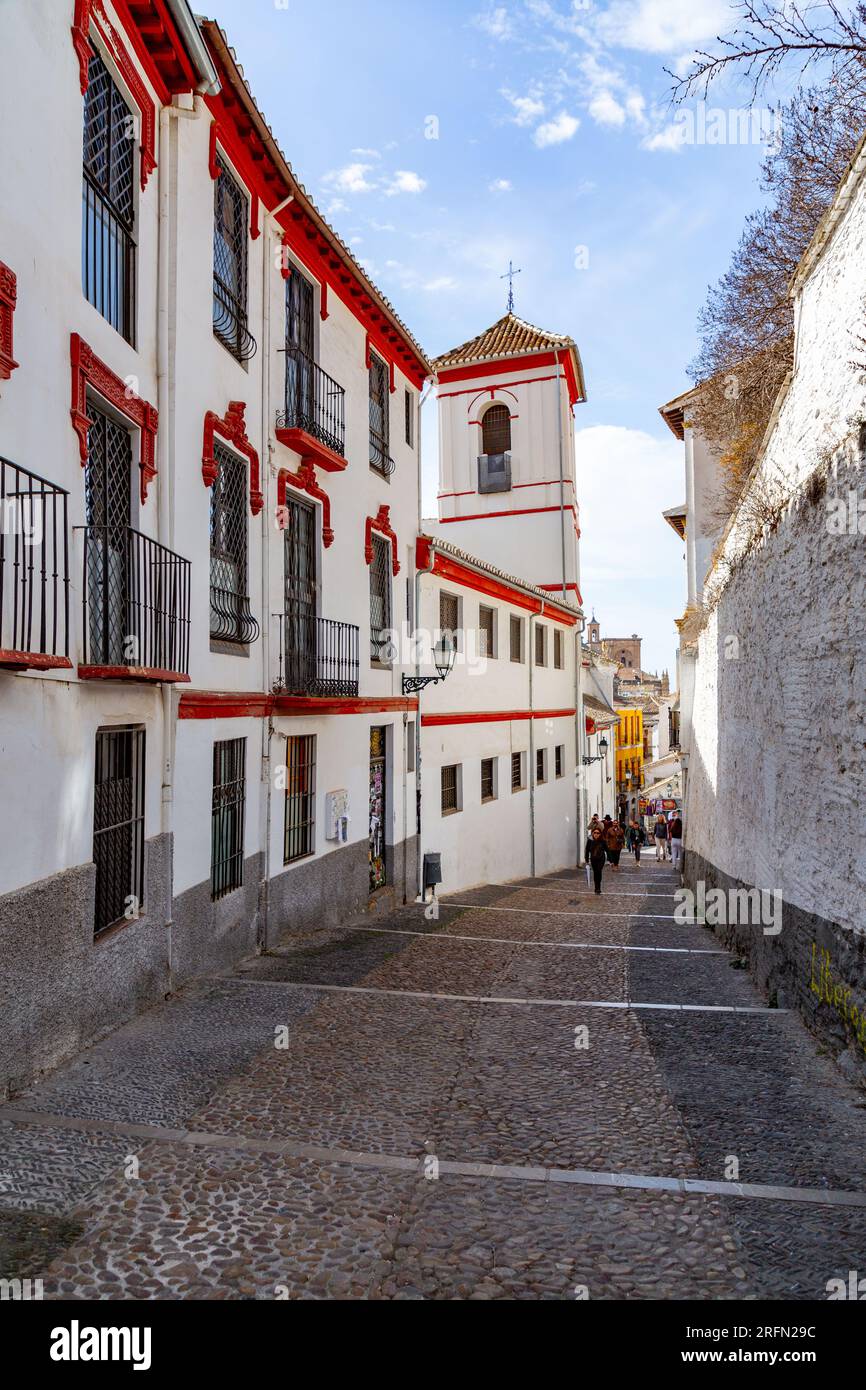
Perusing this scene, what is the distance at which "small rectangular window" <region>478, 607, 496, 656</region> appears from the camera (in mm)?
18172

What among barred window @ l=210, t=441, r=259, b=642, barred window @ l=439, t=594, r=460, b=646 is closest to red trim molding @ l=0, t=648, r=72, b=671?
barred window @ l=210, t=441, r=259, b=642

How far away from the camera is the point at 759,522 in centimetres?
936

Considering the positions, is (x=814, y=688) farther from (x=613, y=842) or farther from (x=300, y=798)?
(x=613, y=842)

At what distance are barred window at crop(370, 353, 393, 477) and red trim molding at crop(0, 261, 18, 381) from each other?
8.48 metres

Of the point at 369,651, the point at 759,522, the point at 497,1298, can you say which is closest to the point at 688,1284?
the point at 497,1298

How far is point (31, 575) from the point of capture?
5.10m

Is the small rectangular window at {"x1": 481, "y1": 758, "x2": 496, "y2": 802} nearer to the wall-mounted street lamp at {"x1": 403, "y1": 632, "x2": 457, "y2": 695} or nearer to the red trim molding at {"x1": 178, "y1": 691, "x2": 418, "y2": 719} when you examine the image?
the wall-mounted street lamp at {"x1": 403, "y1": 632, "x2": 457, "y2": 695}

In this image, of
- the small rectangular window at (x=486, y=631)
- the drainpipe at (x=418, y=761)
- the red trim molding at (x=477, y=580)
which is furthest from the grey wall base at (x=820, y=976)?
the small rectangular window at (x=486, y=631)

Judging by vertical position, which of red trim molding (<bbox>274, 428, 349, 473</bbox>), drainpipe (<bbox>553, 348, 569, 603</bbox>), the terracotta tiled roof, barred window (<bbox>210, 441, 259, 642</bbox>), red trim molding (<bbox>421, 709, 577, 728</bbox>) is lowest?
red trim molding (<bbox>421, 709, 577, 728</bbox>)

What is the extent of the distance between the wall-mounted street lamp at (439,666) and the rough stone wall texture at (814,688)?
218 inches

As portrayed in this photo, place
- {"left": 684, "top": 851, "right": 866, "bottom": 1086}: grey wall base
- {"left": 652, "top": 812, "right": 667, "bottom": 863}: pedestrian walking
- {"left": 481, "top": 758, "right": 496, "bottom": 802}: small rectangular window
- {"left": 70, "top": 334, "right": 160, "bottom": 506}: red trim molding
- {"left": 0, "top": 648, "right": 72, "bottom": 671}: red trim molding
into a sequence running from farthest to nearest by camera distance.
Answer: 1. {"left": 652, "top": 812, "right": 667, "bottom": 863}: pedestrian walking
2. {"left": 481, "top": 758, "right": 496, "bottom": 802}: small rectangular window
3. {"left": 70, "top": 334, "right": 160, "bottom": 506}: red trim molding
4. {"left": 684, "top": 851, "right": 866, "bottom": 1086}: grey wall base
5. {"left": 0, "top": 648, "right": 72, "bottom": 671}: red trim molding

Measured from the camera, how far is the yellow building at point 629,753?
52.9m

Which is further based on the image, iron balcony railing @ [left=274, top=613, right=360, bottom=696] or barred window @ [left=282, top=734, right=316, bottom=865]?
barred window @ [left=282, top=734, right=316, bottom=865]
